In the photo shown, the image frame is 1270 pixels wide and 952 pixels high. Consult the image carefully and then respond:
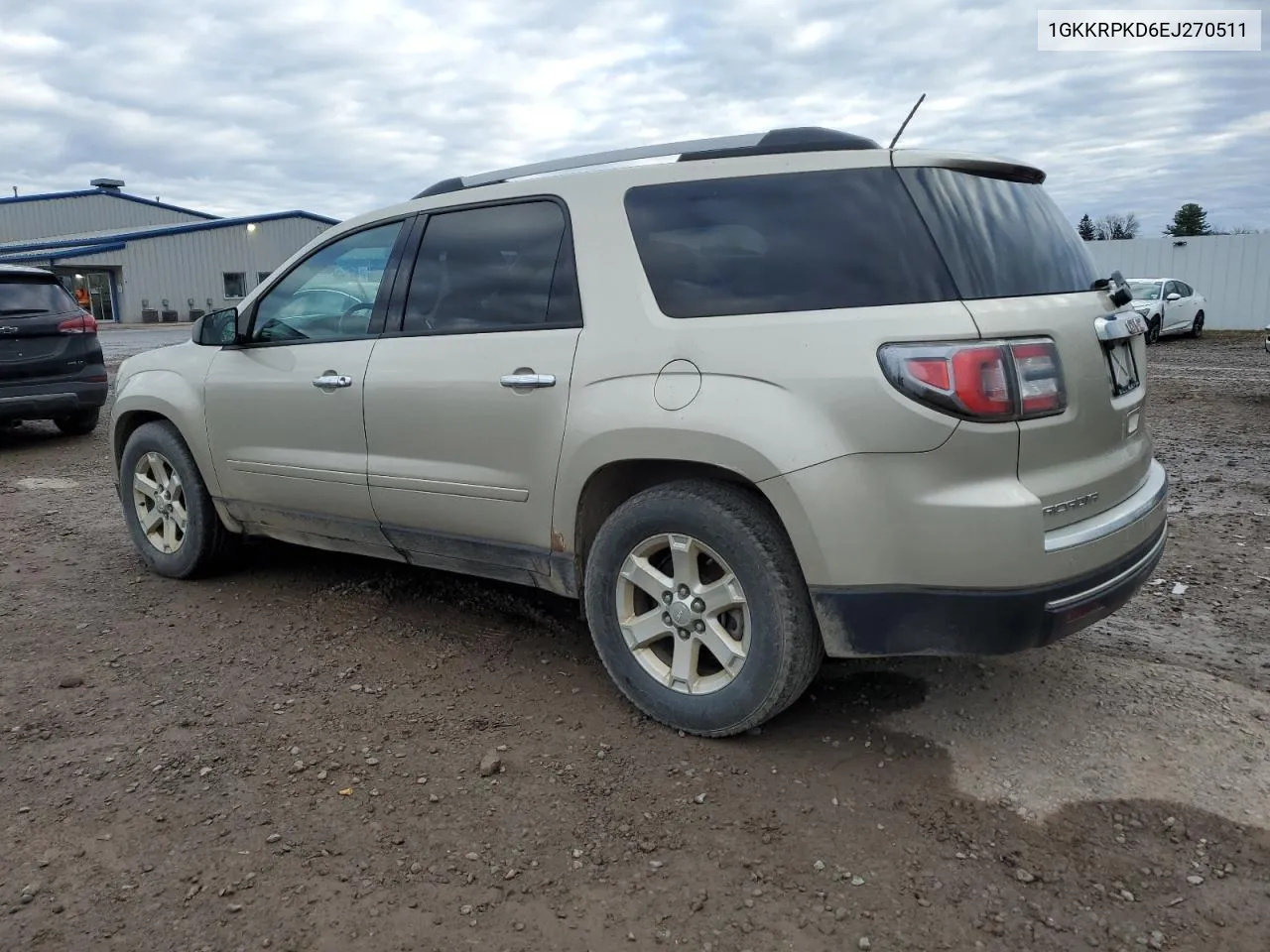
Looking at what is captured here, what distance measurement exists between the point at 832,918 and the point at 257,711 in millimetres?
2108

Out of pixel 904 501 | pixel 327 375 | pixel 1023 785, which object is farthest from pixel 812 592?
pixel 327 375

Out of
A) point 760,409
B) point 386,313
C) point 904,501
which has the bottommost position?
point 904,501

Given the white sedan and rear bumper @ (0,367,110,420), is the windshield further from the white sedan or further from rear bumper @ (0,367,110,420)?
the white sedan

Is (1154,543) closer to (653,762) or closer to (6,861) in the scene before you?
(653,762)

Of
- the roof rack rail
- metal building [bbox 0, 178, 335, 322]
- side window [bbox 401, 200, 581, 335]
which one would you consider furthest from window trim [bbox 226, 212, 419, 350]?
metal building [bbox 0, 178, 335, 322]

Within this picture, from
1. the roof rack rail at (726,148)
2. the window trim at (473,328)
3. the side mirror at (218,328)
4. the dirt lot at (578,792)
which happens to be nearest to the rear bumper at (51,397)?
the dirt lot at (578,792)

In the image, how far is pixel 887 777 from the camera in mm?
2900

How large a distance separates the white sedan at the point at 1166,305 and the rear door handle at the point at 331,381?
2136 cm

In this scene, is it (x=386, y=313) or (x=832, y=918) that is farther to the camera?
(x=386, y=313)

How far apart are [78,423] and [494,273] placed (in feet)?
27.0

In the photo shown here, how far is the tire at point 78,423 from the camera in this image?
32.7ft

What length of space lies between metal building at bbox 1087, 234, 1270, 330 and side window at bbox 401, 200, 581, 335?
26.4m

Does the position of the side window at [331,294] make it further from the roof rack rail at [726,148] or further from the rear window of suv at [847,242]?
the rear window of suv at [847,242]

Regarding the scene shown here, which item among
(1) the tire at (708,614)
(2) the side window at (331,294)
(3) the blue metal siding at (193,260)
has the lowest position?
(1) the tire at (708,614)
